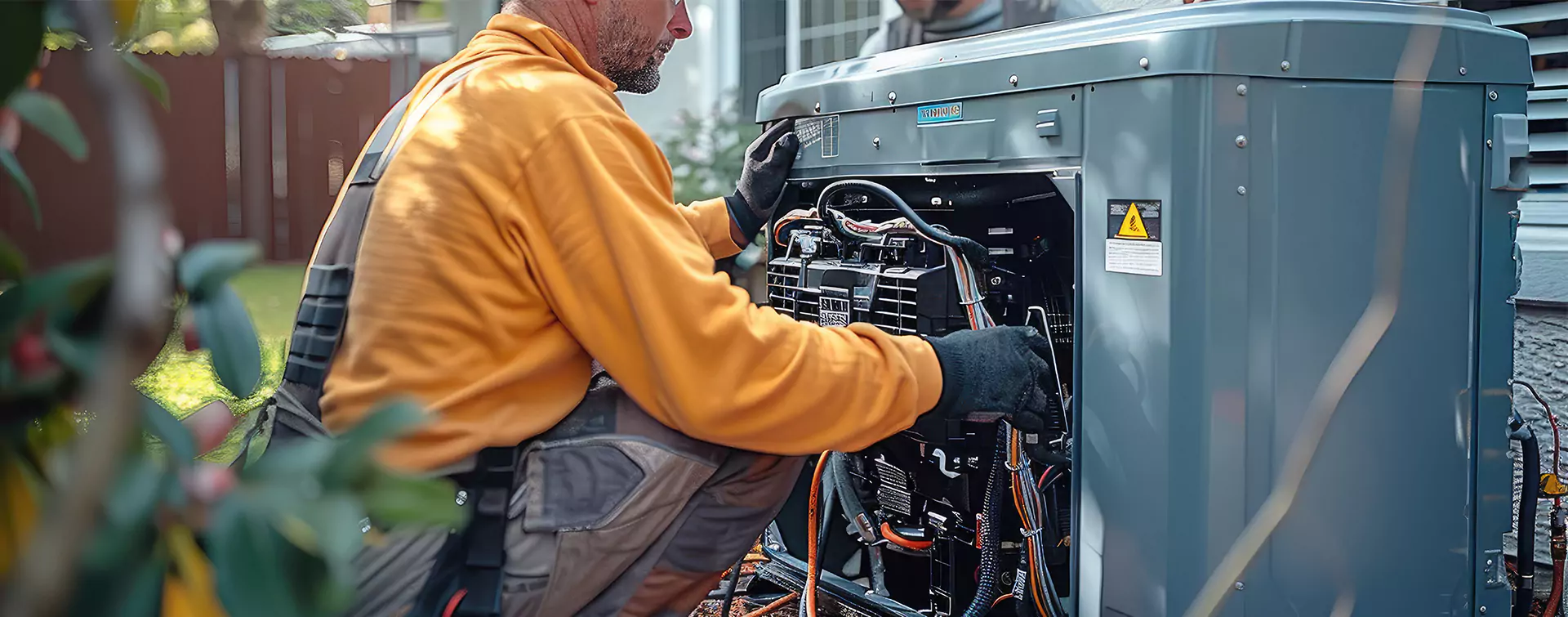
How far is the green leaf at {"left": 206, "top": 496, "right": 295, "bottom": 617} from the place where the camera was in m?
0.59

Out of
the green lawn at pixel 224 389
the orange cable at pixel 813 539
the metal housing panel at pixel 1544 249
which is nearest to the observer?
the orange cable at pixel 813 539

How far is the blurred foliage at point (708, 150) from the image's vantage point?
23.5ft

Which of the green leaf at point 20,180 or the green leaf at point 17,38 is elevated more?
the green leaf at point 17,38

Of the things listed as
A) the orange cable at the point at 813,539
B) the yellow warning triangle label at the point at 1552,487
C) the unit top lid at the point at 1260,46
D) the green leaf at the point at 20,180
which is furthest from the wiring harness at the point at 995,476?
the green leaf at the point at 20,180

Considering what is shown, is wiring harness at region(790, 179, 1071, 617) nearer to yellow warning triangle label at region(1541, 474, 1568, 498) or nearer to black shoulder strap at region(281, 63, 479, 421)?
black shoulder strap at region(281, 63, 479, 421)

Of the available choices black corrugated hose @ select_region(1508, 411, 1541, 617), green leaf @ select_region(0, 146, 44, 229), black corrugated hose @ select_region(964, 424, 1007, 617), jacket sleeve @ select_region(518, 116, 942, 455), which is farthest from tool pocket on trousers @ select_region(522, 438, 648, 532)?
black corrugated hose @ select_region(1508, 411, 1541, 617)

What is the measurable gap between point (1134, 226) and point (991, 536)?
0.75 m

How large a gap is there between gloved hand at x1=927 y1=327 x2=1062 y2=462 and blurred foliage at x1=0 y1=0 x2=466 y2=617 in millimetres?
1564

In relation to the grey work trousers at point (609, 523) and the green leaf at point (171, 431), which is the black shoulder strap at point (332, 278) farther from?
the green leaf at point (171, 431)

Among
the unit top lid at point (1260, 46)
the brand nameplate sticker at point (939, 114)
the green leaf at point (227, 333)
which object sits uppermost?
the unit top lid at point (1260, 46)

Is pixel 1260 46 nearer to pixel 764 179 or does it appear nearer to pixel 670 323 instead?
pixel 670 323

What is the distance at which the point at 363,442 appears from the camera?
2.06ft

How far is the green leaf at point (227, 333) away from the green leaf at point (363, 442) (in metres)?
0.14

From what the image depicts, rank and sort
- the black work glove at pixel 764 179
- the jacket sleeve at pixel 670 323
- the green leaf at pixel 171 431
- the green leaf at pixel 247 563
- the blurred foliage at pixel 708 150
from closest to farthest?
1. the green leaf at pixel 247 563
2. the green leaf at pixel 171 431
3. the jacket sleeve at pixel 670 323
4. the black work glove at pixel 764 179
5. the blurred foliage at pixel 708 150
